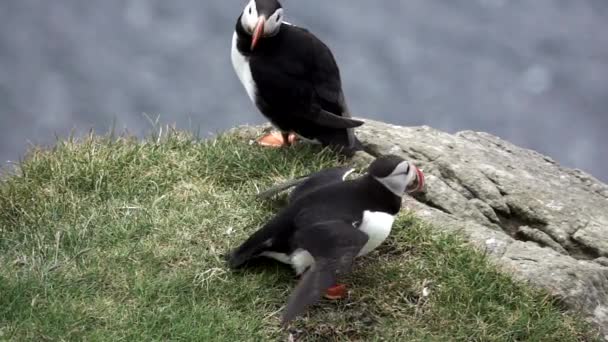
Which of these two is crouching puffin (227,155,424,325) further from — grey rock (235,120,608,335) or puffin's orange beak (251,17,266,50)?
puffin's orange beak (251,17,266,50)

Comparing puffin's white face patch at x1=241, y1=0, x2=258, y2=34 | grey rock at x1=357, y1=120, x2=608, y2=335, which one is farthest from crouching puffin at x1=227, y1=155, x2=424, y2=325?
puffin's white face patch at x1=241, y1=0, x2=258, y2=34

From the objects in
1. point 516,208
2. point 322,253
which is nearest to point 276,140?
point 516,208

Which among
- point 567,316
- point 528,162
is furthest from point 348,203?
point 528,162

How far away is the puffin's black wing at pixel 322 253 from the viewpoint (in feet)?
14.3

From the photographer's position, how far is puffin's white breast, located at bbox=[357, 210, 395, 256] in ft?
15.8

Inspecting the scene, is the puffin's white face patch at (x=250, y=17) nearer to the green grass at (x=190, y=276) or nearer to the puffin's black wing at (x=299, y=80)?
the puffin's black wing at (x=299, y=80)

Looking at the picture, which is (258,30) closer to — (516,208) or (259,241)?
(259,241)

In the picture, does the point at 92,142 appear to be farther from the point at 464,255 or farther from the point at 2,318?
the point at 464,255

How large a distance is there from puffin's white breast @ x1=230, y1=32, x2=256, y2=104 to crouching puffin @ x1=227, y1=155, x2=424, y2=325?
4.26ft

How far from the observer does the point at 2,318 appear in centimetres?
462

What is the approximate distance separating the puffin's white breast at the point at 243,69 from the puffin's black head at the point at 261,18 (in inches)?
6.8

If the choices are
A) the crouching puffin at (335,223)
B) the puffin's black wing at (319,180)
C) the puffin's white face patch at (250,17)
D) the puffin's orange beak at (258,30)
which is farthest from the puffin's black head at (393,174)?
the puffin's white face patch at (250,17)

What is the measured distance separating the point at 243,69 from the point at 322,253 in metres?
2.01

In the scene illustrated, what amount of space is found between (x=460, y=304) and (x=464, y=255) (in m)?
0.30
